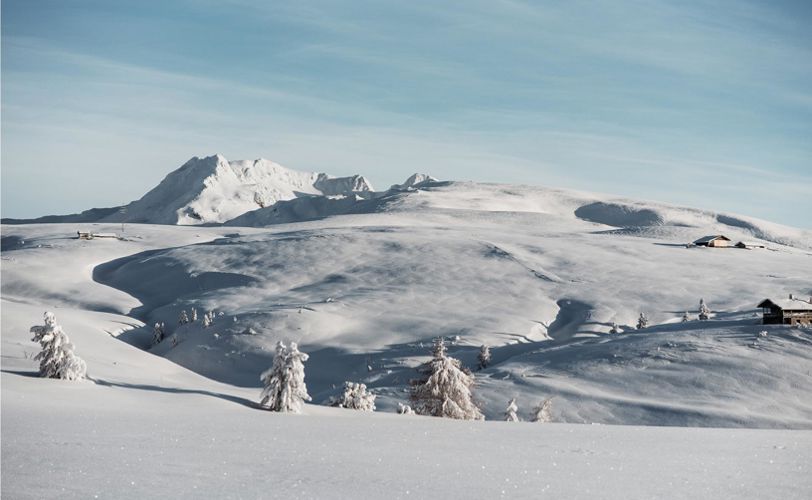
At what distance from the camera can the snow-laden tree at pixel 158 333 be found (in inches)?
2788

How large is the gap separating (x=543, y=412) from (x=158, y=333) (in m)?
42.3

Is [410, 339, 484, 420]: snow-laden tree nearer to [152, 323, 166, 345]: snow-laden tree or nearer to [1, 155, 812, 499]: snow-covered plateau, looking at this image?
[1, 155, 812, 499]: snow-covered plateau

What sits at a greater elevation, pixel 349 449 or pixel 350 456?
pixel 350 456

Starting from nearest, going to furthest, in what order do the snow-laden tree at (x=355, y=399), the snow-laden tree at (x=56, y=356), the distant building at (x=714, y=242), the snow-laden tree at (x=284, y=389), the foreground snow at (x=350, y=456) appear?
the foreground snow at (x=350, y=456), the snow-laden tree at (x=284, y=389), the snow-laden tree at (x=56, y=356), the snow-laden tree at (x=355, y=399), the distant building at (x=714, y=242)

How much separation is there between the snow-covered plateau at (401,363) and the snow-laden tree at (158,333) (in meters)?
0.72

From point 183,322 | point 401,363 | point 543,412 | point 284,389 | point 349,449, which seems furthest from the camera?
point 183,322

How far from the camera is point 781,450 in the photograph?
1855cm

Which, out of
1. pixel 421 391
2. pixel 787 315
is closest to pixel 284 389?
pixel 421 391

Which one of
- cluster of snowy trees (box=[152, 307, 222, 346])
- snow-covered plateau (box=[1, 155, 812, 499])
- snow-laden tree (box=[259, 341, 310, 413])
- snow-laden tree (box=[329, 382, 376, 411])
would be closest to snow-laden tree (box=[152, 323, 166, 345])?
cluster of snowy trees (box=[152, 307, 222, 346])

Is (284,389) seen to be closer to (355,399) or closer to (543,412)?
(355,399)

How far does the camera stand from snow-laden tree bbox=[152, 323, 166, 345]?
232 feet

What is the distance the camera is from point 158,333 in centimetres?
7125

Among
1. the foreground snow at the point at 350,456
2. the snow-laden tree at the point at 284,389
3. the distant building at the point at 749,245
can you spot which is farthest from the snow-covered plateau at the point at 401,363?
the distant building at the point at 749,245

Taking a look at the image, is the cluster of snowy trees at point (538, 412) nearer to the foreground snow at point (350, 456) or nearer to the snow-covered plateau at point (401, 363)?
the snow-covered plateau at point (401, 363)
